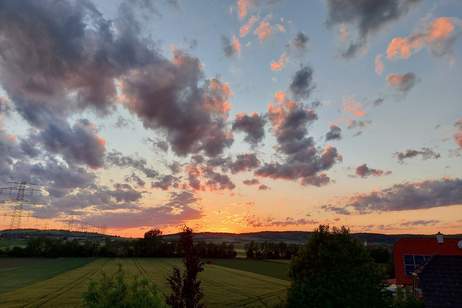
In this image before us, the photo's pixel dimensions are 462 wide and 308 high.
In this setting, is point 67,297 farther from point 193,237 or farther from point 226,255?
point 226,255

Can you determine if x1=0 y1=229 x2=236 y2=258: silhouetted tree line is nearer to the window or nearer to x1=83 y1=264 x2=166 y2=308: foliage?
the window

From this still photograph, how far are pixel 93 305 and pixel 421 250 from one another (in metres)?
63.7

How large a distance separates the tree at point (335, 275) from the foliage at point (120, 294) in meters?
11.4

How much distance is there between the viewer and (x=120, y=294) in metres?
14.2

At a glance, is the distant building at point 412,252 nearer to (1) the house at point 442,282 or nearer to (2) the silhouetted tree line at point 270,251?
(1) the house at point 442,282

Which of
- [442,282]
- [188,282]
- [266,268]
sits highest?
[188,282]

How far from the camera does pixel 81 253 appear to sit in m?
164

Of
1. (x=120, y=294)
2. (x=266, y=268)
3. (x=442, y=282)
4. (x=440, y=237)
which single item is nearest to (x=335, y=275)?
(x=442, y=282)

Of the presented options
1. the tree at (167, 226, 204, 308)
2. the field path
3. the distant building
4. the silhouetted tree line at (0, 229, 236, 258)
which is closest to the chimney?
the distant building

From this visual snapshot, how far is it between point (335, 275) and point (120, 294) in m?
13.9

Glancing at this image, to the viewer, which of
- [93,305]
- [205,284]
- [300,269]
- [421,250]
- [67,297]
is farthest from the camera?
[205,284]

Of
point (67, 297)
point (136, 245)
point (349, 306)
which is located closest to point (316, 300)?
point (349, 306)

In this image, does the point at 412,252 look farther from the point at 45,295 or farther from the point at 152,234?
the point at 152,234

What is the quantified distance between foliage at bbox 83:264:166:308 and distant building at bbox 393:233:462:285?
59.2m
